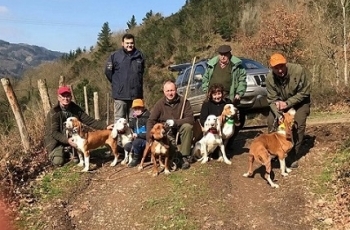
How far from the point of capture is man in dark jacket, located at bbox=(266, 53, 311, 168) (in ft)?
25.8

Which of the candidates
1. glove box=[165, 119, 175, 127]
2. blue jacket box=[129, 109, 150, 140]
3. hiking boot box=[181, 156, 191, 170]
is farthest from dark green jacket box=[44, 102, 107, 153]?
hiking boot box=[181, 156, 191, 170]

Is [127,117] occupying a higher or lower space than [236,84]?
lower

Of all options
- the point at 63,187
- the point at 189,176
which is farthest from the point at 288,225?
the point at 63,187

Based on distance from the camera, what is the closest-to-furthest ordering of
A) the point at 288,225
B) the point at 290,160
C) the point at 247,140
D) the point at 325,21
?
the point at 288,225 → the point at 290,160 → the point at 247,140 → the point at 325,21

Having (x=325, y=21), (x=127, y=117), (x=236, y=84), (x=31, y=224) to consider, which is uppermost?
(x=325, y=21)

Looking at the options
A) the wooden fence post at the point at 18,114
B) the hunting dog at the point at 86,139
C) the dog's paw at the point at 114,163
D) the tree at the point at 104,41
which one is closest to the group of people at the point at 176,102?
the hunting dog at the point at 86,139

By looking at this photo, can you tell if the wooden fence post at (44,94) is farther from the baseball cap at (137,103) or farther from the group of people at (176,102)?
the baseball cap at (137,103)

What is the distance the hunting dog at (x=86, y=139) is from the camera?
320 inches

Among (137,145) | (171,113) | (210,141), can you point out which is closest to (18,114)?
(137,145)

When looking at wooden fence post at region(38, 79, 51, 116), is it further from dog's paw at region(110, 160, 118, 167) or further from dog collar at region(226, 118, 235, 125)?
dog collar at region(226, 118, 235, 125)

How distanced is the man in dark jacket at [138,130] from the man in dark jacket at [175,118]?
386 millimetres

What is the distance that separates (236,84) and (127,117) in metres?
2.15

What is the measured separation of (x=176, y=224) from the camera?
6.16m

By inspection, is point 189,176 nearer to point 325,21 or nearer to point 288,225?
point 288,225
